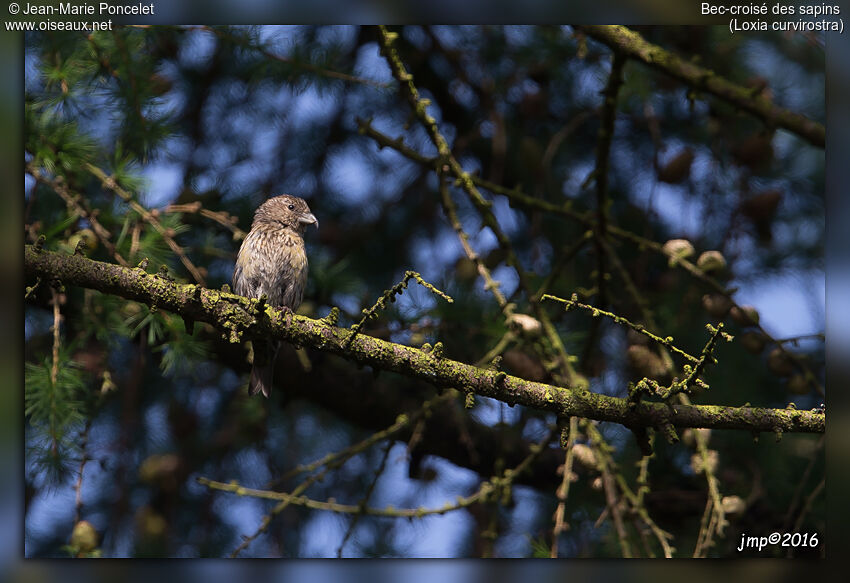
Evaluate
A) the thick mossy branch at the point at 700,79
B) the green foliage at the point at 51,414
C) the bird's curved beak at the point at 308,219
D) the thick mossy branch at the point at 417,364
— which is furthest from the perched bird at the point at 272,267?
the thick mossy branch at the point at 700,79

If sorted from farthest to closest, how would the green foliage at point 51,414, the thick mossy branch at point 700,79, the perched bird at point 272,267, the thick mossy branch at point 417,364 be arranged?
the perched bird at point 272,267
the thick mossy branch at point 700,79
the green foliage at point 51,414
the thick mossy branch at point 417,364

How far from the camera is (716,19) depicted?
6.08 ft

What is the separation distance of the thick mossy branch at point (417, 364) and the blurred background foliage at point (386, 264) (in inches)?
13.4

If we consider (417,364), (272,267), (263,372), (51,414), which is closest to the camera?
(417,364)

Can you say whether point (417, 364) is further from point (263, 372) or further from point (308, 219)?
point (308, 219)

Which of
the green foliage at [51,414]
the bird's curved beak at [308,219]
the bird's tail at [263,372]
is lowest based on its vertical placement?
the green foliage at [51,414]

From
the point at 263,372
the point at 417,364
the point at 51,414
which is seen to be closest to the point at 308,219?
the point at 263,372

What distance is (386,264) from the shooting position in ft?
9.27

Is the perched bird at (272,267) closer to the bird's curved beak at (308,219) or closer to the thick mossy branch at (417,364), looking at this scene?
the bird's curved beak at (308,219)

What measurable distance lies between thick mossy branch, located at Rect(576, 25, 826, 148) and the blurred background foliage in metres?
Answer: 0.06

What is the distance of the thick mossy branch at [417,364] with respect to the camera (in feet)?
4.43

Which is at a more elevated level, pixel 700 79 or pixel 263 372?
pixel 700 79

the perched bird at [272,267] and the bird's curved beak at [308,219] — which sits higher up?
the bird's curved beak at [308,219]

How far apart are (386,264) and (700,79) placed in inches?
48.4
